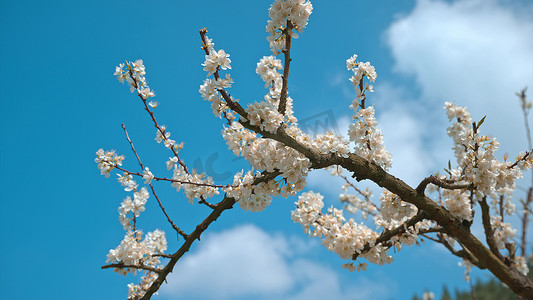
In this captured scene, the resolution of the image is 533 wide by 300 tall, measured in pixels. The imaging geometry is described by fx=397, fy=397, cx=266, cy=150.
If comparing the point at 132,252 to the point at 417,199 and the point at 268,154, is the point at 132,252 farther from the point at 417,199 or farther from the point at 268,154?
the point at 417,199

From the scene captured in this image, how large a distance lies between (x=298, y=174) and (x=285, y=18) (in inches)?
44.0

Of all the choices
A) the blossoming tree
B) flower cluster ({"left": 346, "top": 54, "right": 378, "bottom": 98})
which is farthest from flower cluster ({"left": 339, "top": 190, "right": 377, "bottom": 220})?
flower cluster ({"left": 346, "top": 54, "right": 378, "bottom": 98})

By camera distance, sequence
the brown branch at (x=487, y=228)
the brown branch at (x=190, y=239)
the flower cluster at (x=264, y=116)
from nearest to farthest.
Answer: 1. the flower cluster at (x=264, y=116)
2. the brown branch at (x=190, y=239)
3. the brown branch at (x=487, y=228)

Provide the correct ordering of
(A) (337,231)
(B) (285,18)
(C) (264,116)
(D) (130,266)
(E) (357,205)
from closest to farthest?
(C) (264,116), (B) (285,18), (D) (130,266), (A) (337,231), (E) (357,205)

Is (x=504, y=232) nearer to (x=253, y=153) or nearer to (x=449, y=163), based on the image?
(x=449, y=163)

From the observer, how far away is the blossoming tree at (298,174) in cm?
279

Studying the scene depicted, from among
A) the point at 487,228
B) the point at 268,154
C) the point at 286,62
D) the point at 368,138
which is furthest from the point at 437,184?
the point at 286,62

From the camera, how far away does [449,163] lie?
3.60m

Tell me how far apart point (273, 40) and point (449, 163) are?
1986mm

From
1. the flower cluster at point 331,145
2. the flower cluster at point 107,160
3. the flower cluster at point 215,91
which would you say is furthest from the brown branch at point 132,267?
the flower cluster at point 331,145

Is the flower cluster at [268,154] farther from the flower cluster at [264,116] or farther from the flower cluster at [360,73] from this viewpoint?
the flower cluster at [360,73]

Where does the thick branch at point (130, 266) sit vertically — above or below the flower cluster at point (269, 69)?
below

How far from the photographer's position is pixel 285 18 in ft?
9.21

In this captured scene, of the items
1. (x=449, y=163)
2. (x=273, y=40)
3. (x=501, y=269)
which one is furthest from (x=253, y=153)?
(x=501, y=269)
